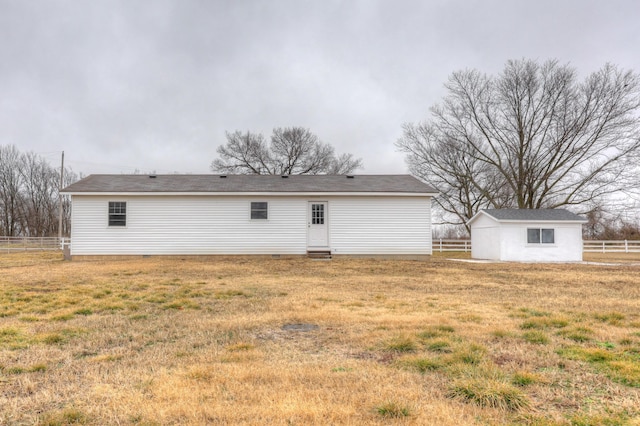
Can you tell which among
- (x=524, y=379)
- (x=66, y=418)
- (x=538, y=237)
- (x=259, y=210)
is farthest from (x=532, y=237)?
(x=66, y=418)

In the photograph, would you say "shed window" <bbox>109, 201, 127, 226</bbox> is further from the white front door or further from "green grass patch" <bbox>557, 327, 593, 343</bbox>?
"green grass patch" <bbox>557, 327, 593, 343</bbox>

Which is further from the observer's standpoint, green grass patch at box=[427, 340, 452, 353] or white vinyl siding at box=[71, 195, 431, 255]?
white vinyl siding at box=[71, 195, 431, 255]

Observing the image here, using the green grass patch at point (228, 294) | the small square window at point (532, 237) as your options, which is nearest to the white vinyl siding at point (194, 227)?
the green grass patch at point (228, 294)

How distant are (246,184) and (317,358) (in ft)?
47.0

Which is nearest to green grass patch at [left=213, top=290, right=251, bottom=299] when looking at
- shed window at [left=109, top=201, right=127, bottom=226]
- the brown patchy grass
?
the brown patchy grass

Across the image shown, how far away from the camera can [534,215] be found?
57.4 ft

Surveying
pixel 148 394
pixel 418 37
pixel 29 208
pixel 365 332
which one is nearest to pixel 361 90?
pixel 418 37

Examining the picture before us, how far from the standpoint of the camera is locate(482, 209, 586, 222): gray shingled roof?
17031 millimetres

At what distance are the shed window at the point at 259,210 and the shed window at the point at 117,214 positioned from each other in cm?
543

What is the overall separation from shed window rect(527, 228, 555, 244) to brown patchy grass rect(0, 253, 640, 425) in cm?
1026

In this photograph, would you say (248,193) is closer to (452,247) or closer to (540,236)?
(540,236)

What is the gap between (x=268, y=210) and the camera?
53.4ft

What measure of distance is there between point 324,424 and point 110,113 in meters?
31.0

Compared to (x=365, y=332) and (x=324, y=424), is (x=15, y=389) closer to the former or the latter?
(x=324, y=424)
